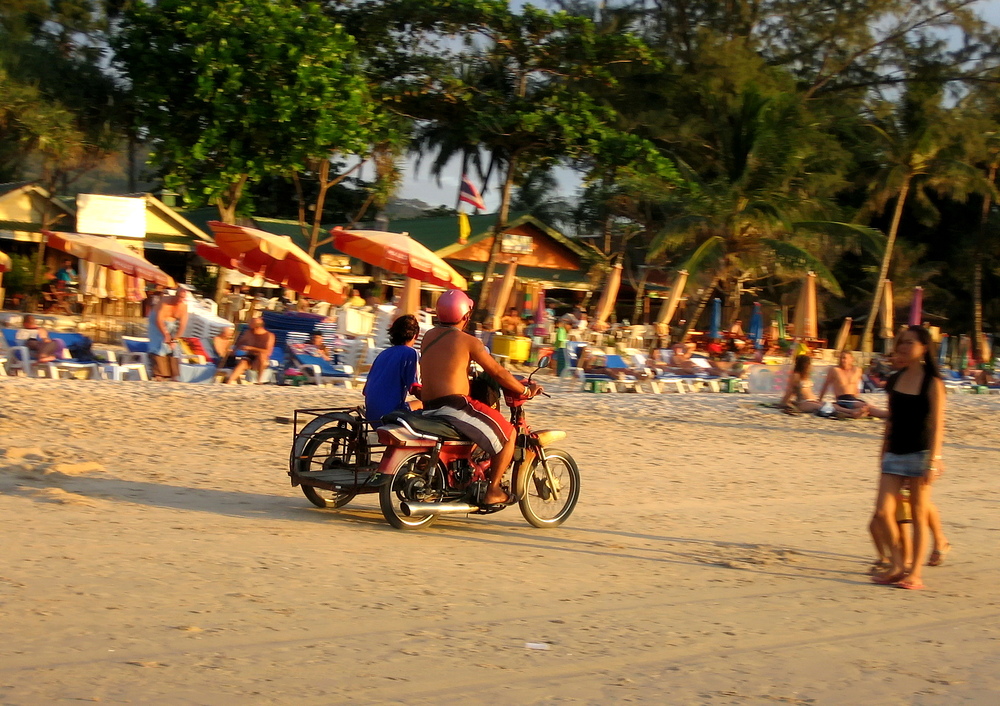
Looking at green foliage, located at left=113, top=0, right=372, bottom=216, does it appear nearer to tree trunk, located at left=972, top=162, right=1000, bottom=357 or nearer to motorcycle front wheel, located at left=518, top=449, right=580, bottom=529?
motorcycle front wheel, located at left=518, top=449, right=580, bottom=529

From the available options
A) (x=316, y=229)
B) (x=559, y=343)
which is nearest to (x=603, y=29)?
(x=316, y=229)

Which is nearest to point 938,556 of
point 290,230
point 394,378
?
point 394,378

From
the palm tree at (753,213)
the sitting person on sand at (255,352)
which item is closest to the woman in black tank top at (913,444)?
the sitting person on sand at (255,352)

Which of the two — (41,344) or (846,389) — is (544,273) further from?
(41,344)

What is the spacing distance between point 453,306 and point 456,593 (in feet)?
6.42

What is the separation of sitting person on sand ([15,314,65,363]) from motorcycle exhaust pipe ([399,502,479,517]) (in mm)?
9765

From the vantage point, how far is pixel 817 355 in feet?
84.6

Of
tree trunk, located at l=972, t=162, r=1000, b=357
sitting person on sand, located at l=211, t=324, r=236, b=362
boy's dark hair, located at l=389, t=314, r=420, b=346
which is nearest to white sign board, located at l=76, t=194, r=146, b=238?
sitting person on sand, located at l=211, t=324, r=236, b=362

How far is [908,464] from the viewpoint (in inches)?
239

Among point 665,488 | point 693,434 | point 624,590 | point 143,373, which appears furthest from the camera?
point 143,373

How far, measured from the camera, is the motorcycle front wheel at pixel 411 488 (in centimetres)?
666

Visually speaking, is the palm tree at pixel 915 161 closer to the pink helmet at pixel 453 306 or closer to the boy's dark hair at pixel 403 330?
the boy's dark hair at pixel 403 330

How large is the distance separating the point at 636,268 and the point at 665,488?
1224 inches

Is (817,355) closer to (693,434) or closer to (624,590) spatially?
(693,434)
